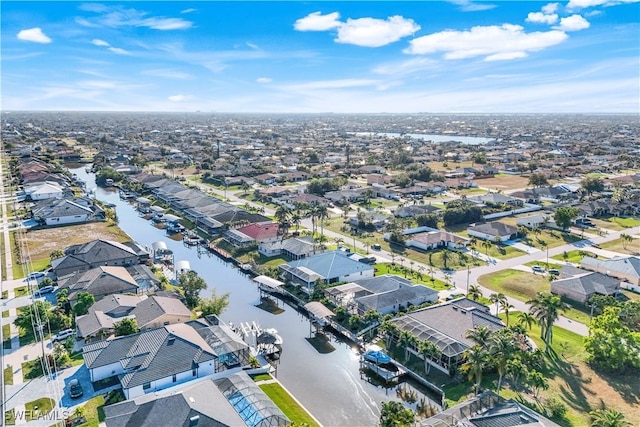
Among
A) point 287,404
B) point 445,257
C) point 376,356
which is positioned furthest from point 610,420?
point 445,257

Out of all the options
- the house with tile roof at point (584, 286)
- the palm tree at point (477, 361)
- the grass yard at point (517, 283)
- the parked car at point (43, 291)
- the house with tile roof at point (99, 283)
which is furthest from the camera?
the grass yard at point (517, 283)

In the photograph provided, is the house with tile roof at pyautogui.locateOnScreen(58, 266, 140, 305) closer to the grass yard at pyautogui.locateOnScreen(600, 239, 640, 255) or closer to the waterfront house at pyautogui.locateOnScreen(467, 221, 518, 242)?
the waterfront house at pyautogui.locateOnScreen(467, 221, 518, 242)

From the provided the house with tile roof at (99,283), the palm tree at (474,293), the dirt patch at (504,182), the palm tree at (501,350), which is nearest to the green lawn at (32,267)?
the house with tile roof at (99,283)

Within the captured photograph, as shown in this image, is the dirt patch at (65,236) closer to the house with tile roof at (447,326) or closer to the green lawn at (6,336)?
the green lawn at (6,336)

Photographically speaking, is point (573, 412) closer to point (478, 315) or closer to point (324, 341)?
point (478, 315)

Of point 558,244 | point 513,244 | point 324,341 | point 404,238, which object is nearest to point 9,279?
point 324,341

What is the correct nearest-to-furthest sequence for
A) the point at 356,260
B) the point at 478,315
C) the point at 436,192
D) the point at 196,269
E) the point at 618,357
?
the point at 618,357 → the point at 478,315 → the point at 356,260 → the point at 196,269 → the point at 436,192

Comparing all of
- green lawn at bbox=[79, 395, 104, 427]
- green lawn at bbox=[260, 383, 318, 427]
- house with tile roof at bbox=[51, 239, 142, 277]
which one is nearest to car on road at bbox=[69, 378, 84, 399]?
green lawn at bbox=[79, 395, 104, 427]
